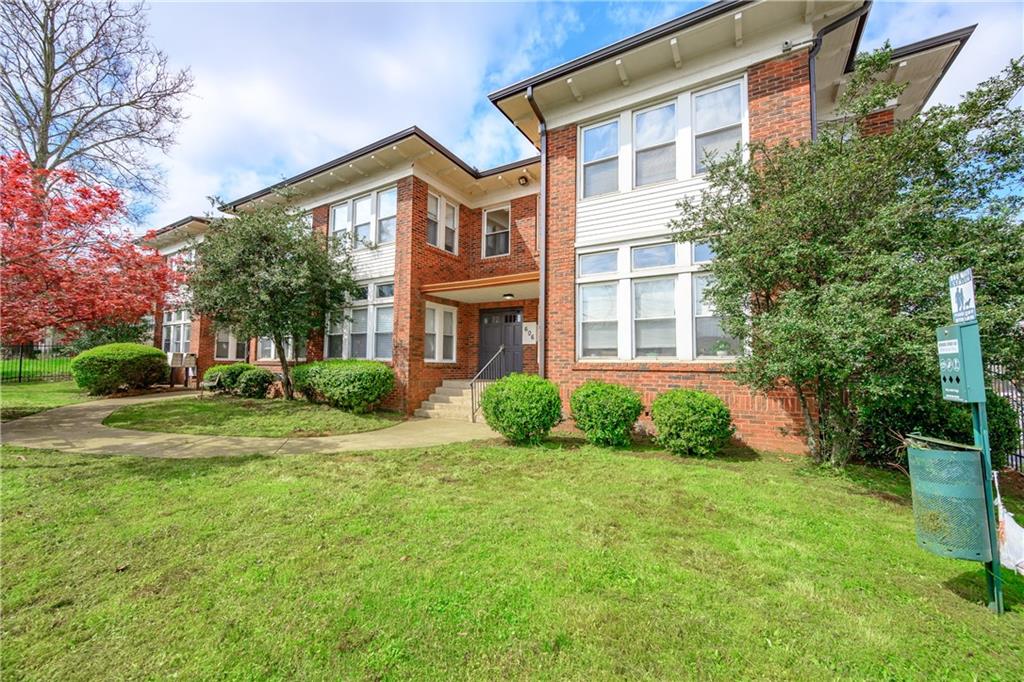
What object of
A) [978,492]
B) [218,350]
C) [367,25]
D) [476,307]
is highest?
[367,25]

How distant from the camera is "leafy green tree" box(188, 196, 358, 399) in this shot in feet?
34.7

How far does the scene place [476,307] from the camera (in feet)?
42.7

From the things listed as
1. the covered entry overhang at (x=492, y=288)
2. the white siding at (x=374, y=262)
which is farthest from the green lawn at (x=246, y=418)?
the white siding at (x=374, y=262)

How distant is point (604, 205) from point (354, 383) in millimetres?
7198

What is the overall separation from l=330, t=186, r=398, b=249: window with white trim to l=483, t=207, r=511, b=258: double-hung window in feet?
9.60

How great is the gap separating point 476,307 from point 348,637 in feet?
36.3

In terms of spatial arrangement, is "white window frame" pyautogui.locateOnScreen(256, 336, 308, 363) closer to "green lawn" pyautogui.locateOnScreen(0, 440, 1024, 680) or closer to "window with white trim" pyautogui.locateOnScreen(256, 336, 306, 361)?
"window with white trim" pyautogui.locateOnScreen(256, 336, 306, 361)

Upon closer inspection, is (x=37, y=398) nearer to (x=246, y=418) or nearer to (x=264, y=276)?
(x=246, y=418)

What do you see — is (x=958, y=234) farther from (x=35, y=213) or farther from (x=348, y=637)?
(x=35, y=213)

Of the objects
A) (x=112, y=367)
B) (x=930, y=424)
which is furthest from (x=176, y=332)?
(x=930, y=424)

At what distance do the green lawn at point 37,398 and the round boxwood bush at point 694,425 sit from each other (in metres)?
13.8

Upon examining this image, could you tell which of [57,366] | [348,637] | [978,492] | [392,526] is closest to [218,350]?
[57,366]

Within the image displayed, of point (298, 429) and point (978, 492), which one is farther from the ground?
point (978, 492)

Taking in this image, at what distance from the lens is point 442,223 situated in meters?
12.4
